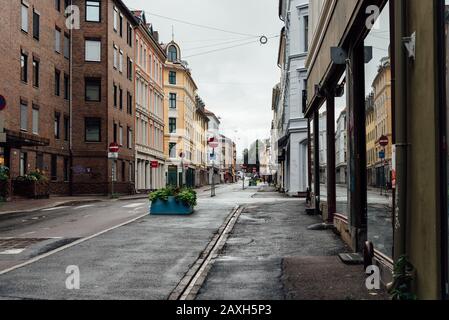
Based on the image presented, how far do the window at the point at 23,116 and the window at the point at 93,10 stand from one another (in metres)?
12.7

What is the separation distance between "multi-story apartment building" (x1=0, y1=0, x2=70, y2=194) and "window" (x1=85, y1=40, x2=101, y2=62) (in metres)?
1.53

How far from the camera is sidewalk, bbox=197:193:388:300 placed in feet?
21.4

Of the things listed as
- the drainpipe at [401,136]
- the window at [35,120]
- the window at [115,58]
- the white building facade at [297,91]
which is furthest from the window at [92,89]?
the drainpipe at [401,136]

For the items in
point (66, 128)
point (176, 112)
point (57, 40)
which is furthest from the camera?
point (176, 112)

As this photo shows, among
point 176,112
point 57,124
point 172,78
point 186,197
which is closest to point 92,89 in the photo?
point 57,124

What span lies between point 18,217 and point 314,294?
1463 centimetres

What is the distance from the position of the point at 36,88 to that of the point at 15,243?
25.3 meters

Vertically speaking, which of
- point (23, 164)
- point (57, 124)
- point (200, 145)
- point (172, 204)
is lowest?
point (172, 204)

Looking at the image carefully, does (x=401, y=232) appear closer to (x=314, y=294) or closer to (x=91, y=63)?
(x=314, y=294)

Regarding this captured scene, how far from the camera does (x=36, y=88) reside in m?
35.1

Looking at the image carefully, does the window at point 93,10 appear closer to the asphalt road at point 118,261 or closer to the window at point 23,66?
the window at point 23,66

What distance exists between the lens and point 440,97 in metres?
4.82

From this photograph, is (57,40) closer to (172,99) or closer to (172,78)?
(172,99)
